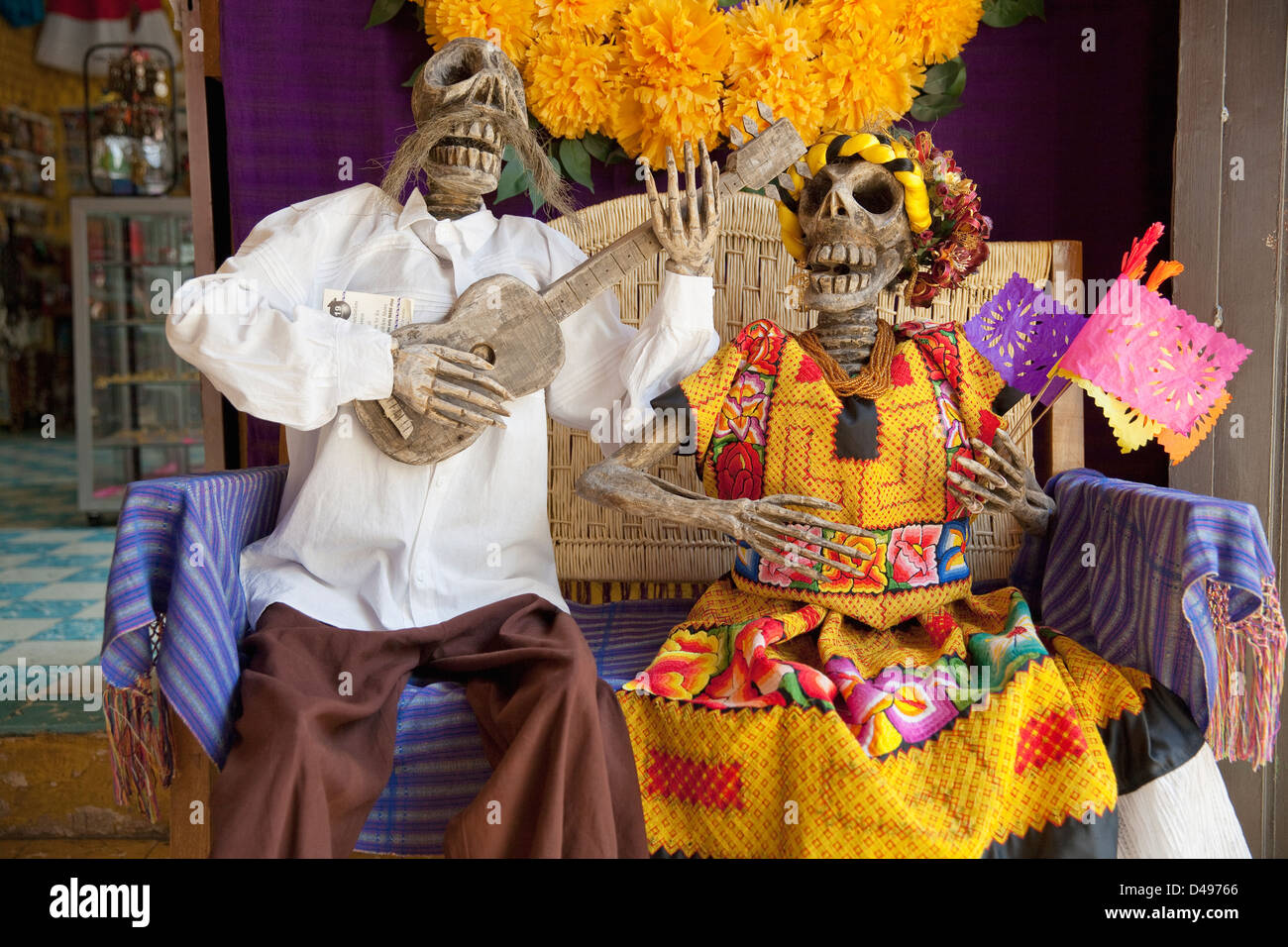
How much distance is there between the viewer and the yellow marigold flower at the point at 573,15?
2387 millimetres

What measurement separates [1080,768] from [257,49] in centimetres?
252

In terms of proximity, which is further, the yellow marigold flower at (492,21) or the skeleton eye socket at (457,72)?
the yellow marigold flower at (492,21)

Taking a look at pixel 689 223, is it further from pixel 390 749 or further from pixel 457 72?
pixel 390 749

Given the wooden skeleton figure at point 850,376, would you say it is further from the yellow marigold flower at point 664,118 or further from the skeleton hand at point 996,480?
the yellow marigold flower at point 664,118

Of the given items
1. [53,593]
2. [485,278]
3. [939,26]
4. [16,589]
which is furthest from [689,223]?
[16,589]

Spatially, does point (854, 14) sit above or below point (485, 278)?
above

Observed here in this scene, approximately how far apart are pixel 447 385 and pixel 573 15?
1.13 meters

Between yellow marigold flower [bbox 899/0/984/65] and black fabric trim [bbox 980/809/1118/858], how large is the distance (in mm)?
1831

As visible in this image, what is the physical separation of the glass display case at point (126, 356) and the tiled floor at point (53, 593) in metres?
0.59

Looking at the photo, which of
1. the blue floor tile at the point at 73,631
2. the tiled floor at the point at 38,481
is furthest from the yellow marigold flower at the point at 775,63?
the tiled floor at the point at 38,481

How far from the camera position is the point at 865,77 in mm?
2430

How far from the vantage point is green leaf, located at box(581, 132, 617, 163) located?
2551mm

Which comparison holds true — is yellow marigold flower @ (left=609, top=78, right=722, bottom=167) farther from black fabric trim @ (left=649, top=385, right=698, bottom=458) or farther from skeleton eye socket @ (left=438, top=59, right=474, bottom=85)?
black fabric trim @ (left=649, top=385, right=698, bottom=458)

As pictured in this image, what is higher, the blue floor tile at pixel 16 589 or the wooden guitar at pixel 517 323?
the wooden guitar at pixel 517 323
